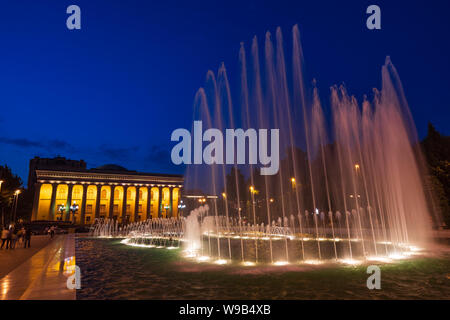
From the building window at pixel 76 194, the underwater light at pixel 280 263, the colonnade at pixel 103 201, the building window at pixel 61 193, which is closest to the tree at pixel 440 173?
the underwater light at pixel 280 263

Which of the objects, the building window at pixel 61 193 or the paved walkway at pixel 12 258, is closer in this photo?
the paved walkway at pixel 12 258

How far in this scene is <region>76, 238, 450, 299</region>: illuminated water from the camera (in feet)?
21.2

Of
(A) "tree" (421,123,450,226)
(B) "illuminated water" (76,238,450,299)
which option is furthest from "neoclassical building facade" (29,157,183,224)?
(A) "tree" (421,123,450,226)

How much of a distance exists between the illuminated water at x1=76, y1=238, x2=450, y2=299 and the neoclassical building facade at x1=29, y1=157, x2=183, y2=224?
61.7m

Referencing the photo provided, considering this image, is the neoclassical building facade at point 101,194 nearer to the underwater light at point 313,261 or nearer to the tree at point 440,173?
the underwater light at point 313,261

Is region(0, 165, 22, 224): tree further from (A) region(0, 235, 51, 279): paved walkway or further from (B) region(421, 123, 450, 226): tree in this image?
(B) region(421, 123, 450, 226): tree

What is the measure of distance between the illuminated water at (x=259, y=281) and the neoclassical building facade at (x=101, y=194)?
61.7 m

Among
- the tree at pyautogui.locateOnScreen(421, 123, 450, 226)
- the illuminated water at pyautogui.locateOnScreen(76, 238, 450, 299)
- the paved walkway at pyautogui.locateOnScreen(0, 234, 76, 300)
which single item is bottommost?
the illuminated water at pyautogui.locateOnScreen(76, 238, 450, 299)

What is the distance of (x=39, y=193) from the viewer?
221 ft

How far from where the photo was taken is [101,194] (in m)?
76.1

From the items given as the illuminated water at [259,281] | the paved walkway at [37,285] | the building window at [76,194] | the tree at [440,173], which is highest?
the building window at [76,194]

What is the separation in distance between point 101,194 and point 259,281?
77526mm

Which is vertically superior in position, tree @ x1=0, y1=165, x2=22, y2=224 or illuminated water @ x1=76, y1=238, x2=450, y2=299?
tree @ x1=0, y1=165, x2=22, y2=224

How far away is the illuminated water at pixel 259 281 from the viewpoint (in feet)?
21.2
